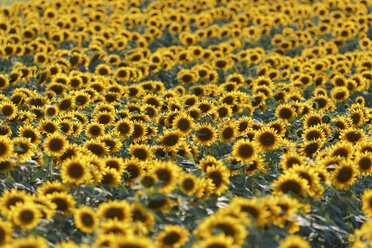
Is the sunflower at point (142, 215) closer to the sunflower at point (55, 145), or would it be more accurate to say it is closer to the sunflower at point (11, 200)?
the sunflower at point (11, 200)

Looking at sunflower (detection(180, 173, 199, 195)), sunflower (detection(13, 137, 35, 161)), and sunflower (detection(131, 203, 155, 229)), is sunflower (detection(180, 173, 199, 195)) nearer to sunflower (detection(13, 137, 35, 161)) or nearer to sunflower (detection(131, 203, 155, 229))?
sunflower (detection(131, 203, 155, 229))

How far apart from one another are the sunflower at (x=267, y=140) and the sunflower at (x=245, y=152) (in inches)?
17.3

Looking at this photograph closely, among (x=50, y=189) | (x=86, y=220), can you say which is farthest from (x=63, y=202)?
(x=86, y=220)

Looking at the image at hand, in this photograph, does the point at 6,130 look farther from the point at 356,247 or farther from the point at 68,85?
the point at 356,247

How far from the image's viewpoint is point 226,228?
12.8 ft

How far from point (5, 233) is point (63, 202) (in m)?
0.80

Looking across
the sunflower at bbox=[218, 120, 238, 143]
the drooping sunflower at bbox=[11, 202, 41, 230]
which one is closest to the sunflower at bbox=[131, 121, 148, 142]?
the sunflower at bbox=[218, 120, 238, 143]

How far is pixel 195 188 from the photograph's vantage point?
4777 millimetres

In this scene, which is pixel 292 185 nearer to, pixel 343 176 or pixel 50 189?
pixel 343 176

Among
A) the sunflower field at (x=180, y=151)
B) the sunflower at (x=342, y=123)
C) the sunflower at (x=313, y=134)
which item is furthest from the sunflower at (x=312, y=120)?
the sunflower at (x=313, y=134)

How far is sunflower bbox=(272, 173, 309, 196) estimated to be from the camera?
4.81 meters

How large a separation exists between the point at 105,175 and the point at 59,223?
0.82 metres

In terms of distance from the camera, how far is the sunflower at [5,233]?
400cm

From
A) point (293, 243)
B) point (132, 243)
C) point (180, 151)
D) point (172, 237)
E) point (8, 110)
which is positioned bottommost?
point (180, 151)
